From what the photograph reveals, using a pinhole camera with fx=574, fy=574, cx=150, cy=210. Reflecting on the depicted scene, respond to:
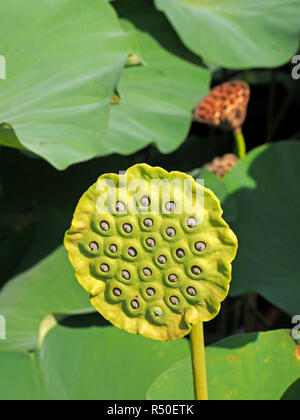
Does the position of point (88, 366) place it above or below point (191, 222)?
below

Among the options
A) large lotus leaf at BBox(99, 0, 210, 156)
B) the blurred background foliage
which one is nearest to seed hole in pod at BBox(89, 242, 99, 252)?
the blurred background foliage

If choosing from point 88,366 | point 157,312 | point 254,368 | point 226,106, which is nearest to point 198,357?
point 157,312

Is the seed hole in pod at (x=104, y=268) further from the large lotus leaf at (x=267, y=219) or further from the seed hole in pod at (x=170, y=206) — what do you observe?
the large lotus leaf at (x=267, y=219)

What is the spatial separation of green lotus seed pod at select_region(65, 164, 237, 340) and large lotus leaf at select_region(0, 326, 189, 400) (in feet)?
1.78

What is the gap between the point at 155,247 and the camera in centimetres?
36

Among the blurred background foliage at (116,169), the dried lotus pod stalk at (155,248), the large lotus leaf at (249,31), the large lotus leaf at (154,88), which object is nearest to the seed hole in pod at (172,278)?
the dried lotus pod stalk at (155,248)

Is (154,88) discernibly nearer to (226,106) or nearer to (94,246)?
(226,106)

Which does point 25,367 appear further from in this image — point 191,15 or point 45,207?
point 191,15

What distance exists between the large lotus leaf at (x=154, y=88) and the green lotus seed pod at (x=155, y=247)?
2.82 feet

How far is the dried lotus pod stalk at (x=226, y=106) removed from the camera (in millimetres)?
1230

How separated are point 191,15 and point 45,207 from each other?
61 centimetres

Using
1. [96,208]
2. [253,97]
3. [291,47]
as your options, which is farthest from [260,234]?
[253,97]

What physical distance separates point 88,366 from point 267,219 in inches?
18.6

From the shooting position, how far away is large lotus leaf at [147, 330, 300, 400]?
647 millimetres
